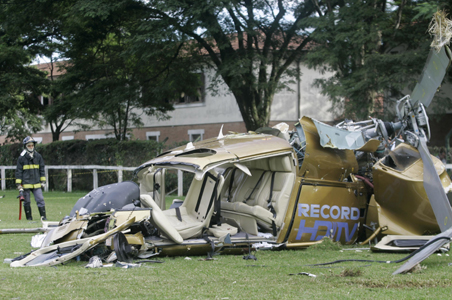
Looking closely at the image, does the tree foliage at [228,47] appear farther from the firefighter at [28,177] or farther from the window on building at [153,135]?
the window on building at [153,135]

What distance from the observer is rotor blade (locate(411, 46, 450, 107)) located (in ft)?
21.8

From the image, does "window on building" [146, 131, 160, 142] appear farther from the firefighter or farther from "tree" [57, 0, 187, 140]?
the firefighter

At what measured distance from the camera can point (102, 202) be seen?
787 cm

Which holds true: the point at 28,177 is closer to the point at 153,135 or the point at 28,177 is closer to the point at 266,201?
the point at 266,201

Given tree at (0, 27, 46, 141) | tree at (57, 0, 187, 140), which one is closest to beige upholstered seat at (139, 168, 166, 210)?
tree at (57, 0, 187, 140)

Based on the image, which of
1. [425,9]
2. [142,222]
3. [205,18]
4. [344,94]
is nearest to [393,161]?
[142,222]

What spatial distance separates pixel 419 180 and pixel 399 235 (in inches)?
36.2

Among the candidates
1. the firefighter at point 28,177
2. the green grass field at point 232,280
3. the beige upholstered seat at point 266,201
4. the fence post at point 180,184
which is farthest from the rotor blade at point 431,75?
the fence post at point 180,184

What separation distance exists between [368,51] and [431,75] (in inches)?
370

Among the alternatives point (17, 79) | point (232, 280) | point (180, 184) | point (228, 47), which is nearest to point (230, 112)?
point (228, 47)

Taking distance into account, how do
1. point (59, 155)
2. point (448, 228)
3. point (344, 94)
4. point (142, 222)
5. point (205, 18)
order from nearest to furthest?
point (448, 228)
point (142, 222)
point (344, 94)
point (205, 18)
point (59, 155)

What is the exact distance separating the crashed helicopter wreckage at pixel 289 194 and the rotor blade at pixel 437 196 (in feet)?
0.06

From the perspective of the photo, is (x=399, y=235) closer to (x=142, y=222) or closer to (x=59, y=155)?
(x=142, y=222)

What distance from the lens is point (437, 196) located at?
6.63m
